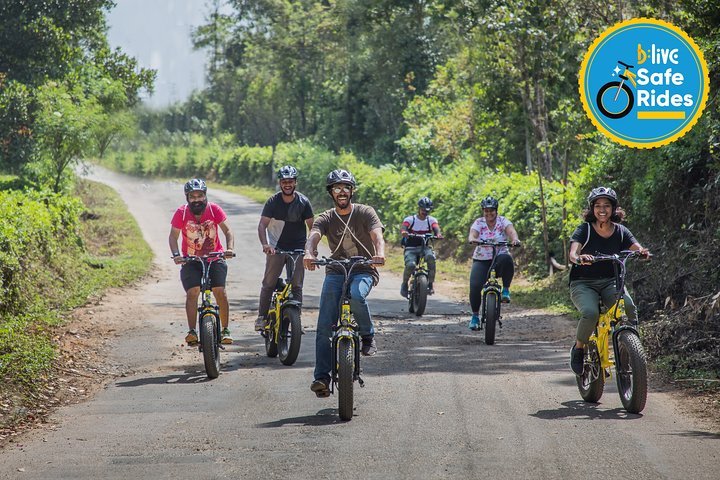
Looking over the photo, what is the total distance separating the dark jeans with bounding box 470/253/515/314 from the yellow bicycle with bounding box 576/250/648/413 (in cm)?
441

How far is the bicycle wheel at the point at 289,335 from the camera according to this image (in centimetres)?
1091

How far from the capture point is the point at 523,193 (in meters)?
23.2

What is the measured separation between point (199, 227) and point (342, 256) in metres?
2.89

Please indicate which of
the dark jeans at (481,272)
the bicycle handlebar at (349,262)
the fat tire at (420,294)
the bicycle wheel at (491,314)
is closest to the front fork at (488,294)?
the bicycle wheel at (491,314)

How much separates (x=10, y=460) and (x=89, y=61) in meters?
29.7

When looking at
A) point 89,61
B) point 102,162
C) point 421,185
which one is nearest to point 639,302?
point 421,185

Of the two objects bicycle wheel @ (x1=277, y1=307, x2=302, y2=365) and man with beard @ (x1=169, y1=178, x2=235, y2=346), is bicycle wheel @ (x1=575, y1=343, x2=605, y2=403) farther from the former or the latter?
man with beard @ (x1=169, y1=178, x2=235, y2=346)

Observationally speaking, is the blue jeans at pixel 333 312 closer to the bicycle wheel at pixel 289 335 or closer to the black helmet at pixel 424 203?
the bicycle wheel at pixel 289 335

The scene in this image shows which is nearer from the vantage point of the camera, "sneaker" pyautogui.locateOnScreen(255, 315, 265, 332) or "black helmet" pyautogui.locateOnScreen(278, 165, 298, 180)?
"black helmet" pyautogui.locateOnScreen(278, 165, 298, 180)

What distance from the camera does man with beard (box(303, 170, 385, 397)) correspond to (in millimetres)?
8539

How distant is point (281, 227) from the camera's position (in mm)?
12055

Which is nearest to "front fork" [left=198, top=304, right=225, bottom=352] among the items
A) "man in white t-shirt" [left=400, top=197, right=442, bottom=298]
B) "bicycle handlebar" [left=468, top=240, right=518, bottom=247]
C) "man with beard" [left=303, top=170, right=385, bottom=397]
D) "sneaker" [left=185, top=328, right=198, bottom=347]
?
"sneaker" [left=185, top=328, right=198, bottom=347]

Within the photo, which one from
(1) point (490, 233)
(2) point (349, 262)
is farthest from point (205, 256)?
(1) point (490, 233)

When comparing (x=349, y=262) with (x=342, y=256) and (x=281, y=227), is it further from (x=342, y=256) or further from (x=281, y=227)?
(x=281, y=227)
